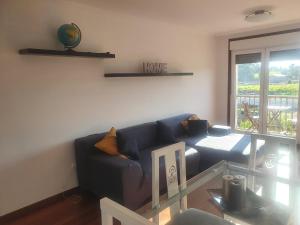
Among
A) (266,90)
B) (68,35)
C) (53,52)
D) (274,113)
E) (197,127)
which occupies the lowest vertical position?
(197,127)

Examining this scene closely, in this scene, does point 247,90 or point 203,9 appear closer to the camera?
point 203,9

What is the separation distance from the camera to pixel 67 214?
2.63 metres

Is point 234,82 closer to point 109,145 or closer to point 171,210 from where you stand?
point 109,145

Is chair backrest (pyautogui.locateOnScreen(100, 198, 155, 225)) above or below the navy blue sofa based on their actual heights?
above

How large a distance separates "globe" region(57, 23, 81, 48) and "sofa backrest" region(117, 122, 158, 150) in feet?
3.98

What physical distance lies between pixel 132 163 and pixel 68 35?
1.58 metres

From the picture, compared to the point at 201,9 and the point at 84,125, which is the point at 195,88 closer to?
the point at 201,9

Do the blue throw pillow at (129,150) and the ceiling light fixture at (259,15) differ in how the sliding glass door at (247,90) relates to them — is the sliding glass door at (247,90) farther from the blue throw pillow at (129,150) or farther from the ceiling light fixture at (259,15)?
the blue throw pillow at (129,150)

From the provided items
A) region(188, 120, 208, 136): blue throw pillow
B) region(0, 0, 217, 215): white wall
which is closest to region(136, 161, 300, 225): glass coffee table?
region(0, 0, 217, 215): white wall

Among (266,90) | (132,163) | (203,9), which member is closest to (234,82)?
(266,90)

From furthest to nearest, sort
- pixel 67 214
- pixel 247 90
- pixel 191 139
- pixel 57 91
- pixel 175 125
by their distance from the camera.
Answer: pixel 247 90 → pixel 175 125 → pixel 191 139 → pixel 57 91 → pixel 67 214

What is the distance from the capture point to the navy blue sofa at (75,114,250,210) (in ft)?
8.32

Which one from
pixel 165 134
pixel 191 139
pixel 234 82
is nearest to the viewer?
pixel 165 134

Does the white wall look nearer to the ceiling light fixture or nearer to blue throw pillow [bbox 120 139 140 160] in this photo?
blue throw pillow [bbox 120 139 140 160]
